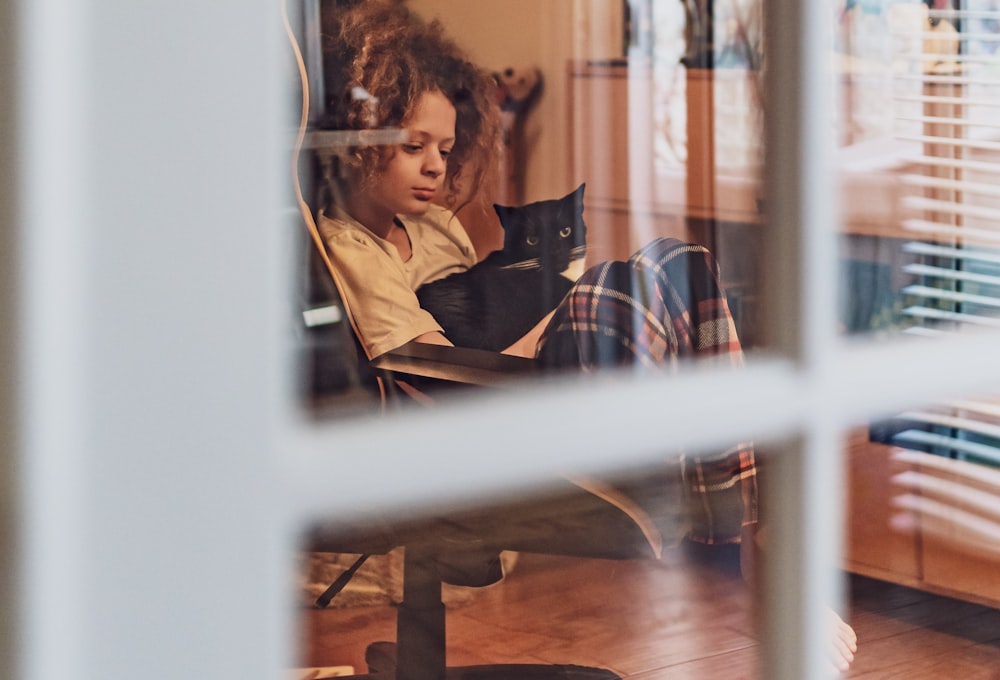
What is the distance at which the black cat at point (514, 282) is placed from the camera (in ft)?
4.93

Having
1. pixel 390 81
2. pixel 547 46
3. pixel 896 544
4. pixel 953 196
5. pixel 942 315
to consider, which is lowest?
pixel 896 544

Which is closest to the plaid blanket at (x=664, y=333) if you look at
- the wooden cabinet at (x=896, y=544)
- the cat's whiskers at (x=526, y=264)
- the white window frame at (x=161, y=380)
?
the cat's whiskers at (x=526, y=264)

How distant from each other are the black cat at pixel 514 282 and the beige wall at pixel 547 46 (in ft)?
2.74

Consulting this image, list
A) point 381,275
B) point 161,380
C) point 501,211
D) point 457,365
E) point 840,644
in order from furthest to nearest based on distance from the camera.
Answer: point 501,211
point 381,275
point 457,365
point 840,644
point 161,380

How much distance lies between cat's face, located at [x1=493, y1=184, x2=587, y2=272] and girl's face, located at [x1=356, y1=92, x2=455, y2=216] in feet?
0.40

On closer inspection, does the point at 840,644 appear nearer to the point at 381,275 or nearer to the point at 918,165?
the point at 381,275

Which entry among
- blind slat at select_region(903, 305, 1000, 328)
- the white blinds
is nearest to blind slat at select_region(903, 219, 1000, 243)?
the white blinds

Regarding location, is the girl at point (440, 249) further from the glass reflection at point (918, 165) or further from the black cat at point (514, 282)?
the glass reflection at point (918, 165)

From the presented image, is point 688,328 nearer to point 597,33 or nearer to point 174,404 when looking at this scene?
point 174,404

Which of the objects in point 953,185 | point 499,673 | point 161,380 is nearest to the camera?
point 161,380

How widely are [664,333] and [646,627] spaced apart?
0.82 meters

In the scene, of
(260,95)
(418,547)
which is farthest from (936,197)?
(260,95)

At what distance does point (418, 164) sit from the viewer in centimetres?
175

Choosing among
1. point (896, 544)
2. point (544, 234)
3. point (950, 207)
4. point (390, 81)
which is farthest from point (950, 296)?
point (390, 81)
